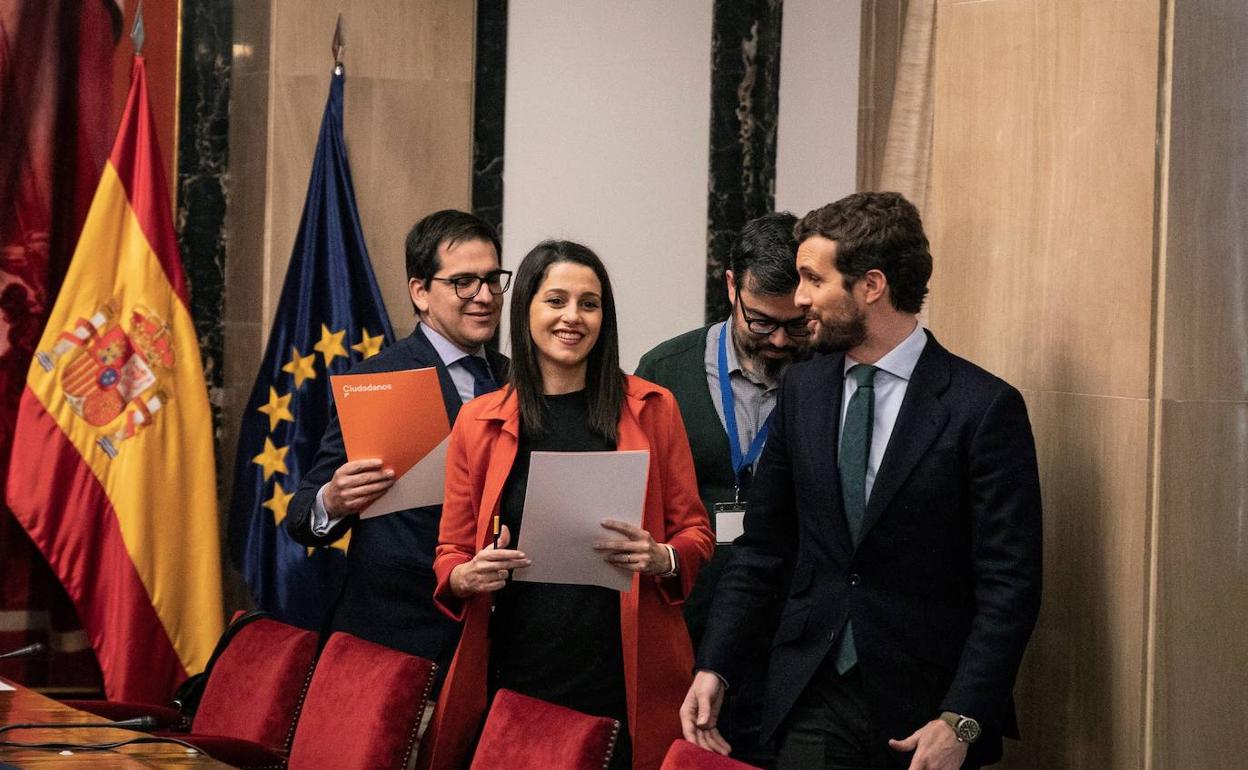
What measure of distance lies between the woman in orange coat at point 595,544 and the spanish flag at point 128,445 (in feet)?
6.93

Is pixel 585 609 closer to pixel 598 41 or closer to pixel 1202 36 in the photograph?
pixel 1202 36

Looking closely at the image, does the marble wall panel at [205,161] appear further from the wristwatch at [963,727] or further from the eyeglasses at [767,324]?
the wristwatch at [963,727]

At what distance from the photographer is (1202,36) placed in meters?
2.51

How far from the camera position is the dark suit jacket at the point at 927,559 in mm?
2438

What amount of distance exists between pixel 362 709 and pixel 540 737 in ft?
1.81

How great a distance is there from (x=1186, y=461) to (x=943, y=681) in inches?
22.6

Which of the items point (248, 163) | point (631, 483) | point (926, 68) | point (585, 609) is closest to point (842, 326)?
point (631, 483)

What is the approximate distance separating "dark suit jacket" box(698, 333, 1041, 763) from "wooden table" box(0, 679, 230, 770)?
1031mm

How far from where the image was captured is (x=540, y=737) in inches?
99.7

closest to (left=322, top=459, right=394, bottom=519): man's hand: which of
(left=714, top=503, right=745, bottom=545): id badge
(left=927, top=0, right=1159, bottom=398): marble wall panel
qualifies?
(left=714, top=503, right=745, bottom=545): id badge

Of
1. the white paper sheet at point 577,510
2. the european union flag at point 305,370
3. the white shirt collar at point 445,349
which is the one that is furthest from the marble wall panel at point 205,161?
the white paper sheet at point 577,510

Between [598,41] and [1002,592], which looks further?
[598,41]

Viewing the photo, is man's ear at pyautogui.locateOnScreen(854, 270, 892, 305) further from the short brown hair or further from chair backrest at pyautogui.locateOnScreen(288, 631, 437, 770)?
chair backrest at pyautogui.locateOnScreen(288, 631, 437, 770)

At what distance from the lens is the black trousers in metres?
2.54
